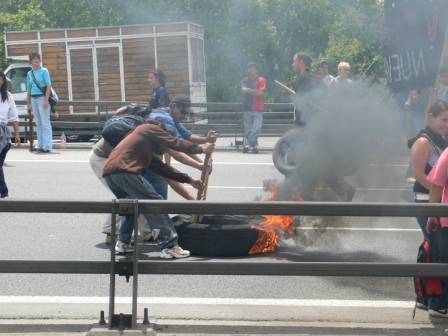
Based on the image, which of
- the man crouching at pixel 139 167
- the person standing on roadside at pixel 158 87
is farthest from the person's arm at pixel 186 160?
the person standing on roadside at pixel 158 87

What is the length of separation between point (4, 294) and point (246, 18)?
14558 millimetres

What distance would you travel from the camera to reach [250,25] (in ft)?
68.4

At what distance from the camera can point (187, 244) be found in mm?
7816

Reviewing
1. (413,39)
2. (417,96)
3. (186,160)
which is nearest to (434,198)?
(413,39)

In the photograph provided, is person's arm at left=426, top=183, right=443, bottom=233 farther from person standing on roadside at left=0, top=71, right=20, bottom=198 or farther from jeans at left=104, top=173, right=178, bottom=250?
person standing on roadside at left=0, top=71, right=20, bottom=198

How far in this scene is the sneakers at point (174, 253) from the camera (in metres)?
7.62

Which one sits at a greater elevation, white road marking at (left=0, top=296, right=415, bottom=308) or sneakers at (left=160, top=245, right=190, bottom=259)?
sneakers at (left=160, top=245, right=190, bottom=259)

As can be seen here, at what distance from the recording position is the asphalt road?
5.90m

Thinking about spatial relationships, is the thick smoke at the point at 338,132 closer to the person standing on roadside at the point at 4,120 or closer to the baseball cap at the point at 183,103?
the baseball cap at the point at 183,103

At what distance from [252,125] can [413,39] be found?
391 inches

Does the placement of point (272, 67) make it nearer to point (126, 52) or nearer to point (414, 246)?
point (126, 52)

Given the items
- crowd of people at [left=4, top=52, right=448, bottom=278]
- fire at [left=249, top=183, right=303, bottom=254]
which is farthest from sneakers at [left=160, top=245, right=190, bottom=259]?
fire at [left=249, top=183, right=303, bottom=254]

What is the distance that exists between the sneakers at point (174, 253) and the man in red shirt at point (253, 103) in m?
9.48

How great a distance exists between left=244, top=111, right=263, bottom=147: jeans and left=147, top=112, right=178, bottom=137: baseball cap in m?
8.93
